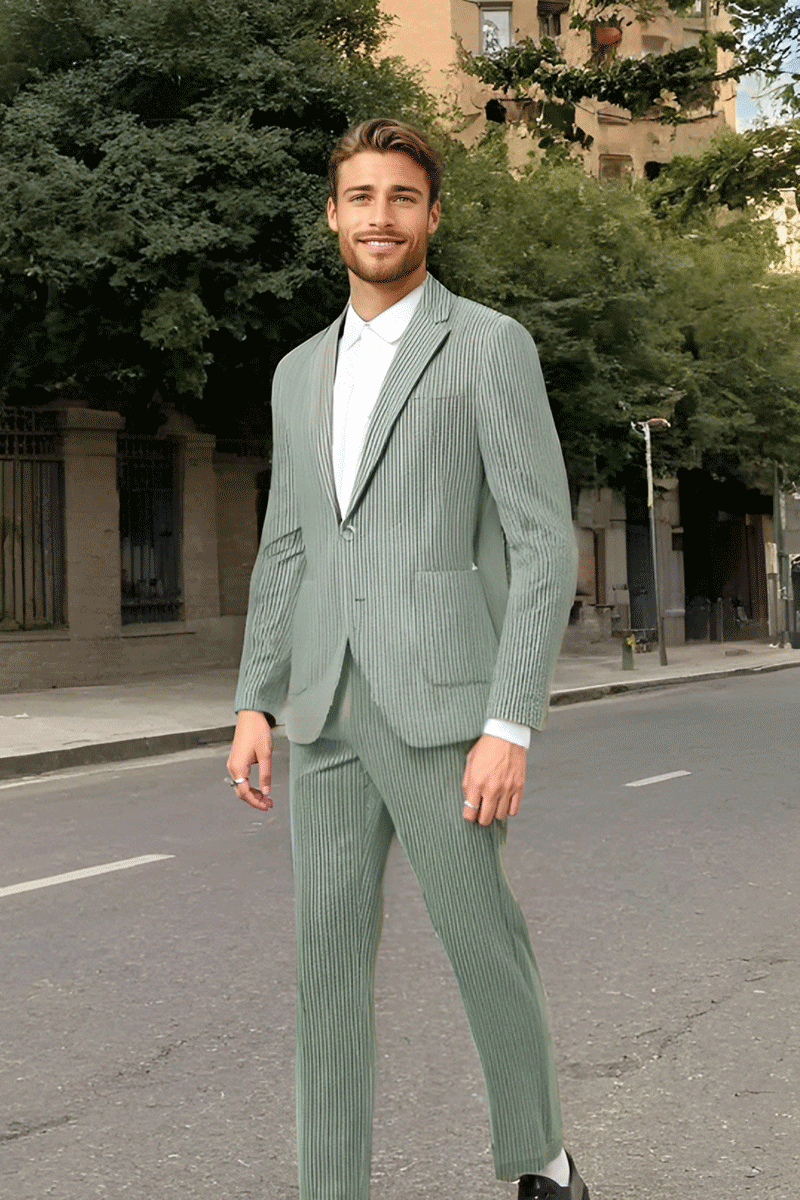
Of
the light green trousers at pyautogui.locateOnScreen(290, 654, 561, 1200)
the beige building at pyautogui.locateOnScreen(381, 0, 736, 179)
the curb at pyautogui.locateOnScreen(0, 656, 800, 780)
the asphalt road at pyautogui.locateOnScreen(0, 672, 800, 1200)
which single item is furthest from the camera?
the beige building at pyautogui.locateOnScreen(381, 0, 736, 179)

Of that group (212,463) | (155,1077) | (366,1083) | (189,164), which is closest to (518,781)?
(366,1083)

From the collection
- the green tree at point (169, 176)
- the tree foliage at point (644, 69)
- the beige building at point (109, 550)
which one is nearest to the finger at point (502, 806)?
the tree foliage at point (644, 69)

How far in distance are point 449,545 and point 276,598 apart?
1.28ft

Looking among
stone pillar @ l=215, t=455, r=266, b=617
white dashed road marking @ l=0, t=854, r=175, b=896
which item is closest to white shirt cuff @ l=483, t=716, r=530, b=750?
white dashed road marking @ l=0, t=854, r=175, b=896

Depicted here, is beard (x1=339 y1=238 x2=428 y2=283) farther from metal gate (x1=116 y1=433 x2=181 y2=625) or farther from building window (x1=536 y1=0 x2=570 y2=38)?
building window (x1=536 y1=0 x2=570 y2=38)

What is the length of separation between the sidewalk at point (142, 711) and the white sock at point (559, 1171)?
32.0 feet

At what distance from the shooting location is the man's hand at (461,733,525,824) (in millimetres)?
2512

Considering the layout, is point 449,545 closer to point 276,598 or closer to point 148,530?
point 276,598

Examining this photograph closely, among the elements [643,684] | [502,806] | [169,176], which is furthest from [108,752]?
[643,684]

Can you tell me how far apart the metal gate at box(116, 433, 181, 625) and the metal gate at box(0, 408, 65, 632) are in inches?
43.5

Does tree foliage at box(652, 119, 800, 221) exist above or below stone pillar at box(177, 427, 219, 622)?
above

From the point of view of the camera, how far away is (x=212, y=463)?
22.8 m

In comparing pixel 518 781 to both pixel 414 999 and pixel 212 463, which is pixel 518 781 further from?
pixel 212 463

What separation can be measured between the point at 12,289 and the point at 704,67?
7.87m
